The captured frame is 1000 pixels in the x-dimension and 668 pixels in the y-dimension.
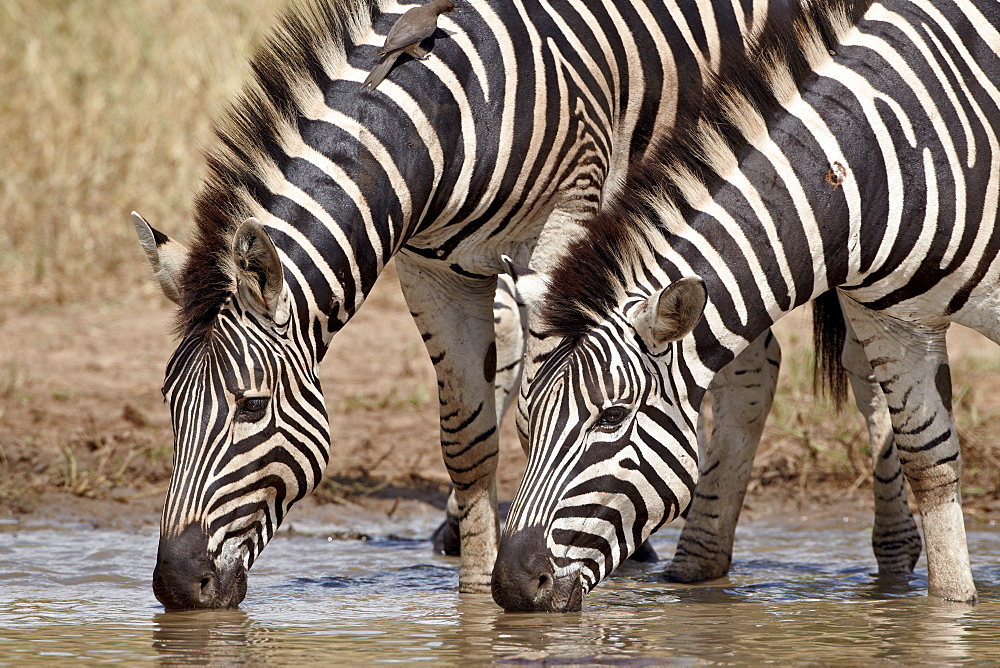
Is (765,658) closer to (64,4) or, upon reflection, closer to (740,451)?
(740,451)

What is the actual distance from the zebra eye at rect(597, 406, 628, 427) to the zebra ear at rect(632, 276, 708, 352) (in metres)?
0.23

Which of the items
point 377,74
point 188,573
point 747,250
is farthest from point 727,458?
point 188,573

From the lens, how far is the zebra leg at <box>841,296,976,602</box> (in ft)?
17.0

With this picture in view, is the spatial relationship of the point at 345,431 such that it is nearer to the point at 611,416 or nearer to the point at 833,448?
the point at 833,448

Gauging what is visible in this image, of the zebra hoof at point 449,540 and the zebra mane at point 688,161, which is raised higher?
the zebra mane at point 688,161

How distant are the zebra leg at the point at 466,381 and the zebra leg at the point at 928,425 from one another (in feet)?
5.13

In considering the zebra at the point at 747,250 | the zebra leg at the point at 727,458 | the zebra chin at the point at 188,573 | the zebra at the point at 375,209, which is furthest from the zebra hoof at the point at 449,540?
the zebra chin at the point at 188,573

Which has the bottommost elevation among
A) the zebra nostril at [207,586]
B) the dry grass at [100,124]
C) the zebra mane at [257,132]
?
the zebra nostril at [207,586]

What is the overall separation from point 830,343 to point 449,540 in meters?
2.05

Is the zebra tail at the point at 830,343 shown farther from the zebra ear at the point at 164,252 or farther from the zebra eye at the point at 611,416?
the zebra ear at the point at 164,252

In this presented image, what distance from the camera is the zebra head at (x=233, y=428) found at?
4.63 m

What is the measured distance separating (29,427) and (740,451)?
4.28 meters

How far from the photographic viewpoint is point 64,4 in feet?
43.4

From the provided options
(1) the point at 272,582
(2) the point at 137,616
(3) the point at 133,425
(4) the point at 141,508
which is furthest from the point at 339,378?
(2) the point at 137,616
